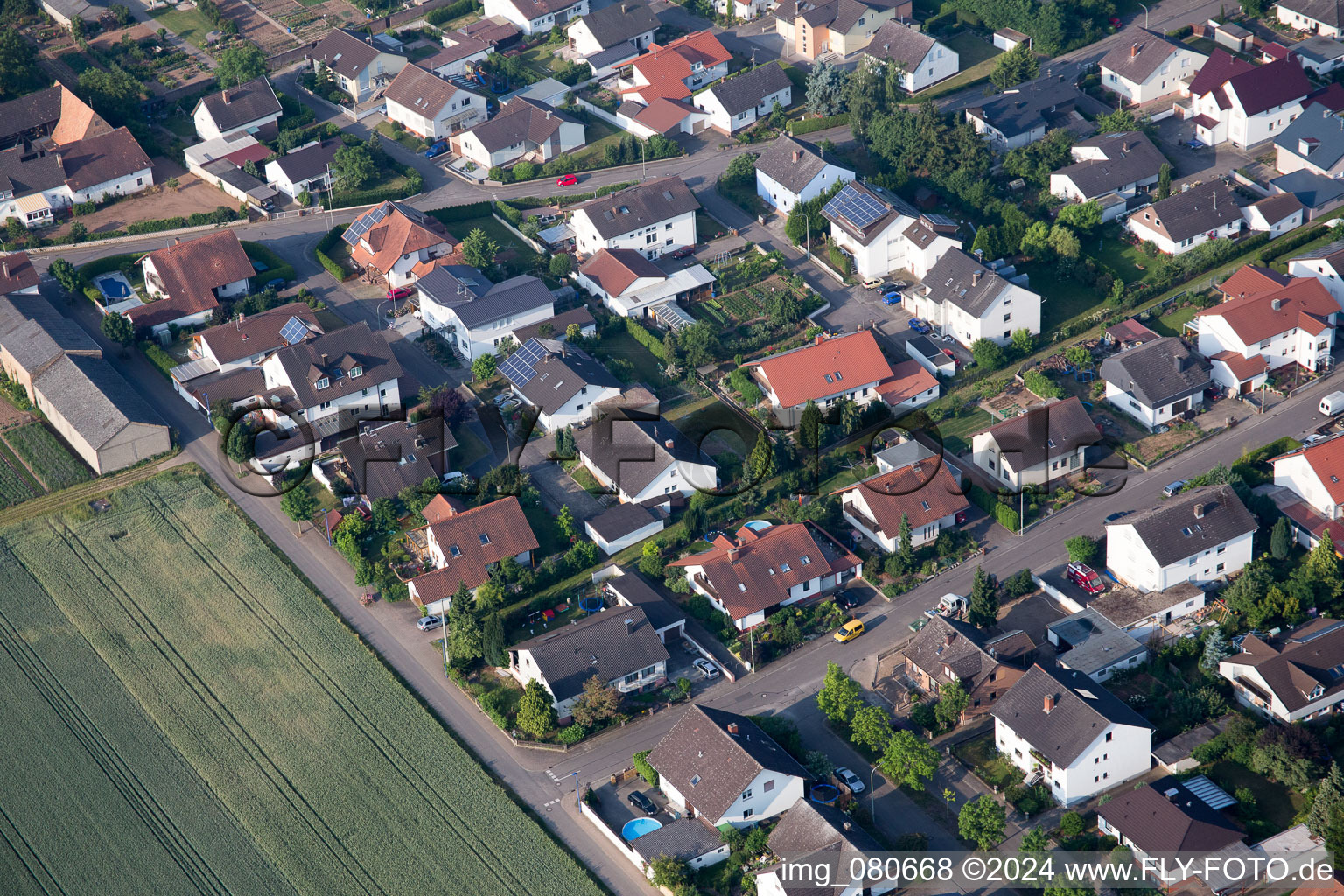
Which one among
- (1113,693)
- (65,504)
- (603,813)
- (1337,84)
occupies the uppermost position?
(1337,84)

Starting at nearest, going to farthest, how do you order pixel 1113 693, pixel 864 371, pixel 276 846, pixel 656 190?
pixel 276 846
pixel 1113 693
pixel 864 371
pixel 656 190

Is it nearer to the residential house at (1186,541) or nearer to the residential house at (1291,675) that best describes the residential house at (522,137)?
the residential house at (1186,541)

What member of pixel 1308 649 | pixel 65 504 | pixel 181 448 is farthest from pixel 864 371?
pixel 65 504

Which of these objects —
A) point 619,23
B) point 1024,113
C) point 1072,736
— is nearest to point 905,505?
point 1072,736

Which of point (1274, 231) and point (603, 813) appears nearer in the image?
point (603, 813)

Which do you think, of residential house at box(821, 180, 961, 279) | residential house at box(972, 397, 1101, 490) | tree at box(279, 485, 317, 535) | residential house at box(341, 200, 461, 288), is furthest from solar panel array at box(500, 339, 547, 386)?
residential house at box(972, 397, 1101, 490)

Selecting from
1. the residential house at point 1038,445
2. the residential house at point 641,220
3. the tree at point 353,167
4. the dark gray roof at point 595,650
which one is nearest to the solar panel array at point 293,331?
the residential house at point 641,220

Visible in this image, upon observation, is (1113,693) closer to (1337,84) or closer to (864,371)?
(864,371)
